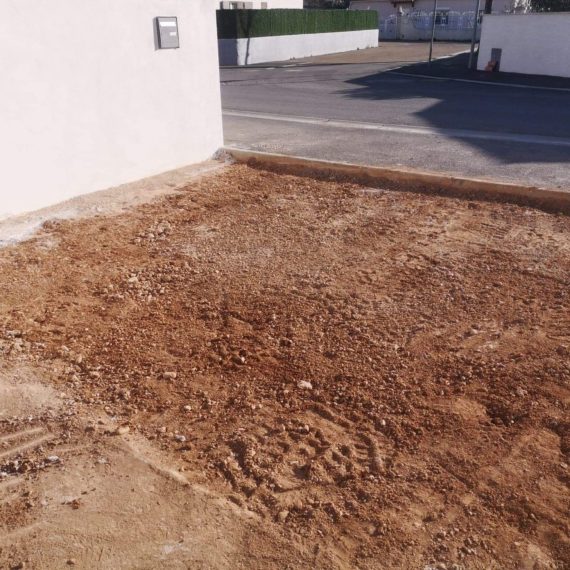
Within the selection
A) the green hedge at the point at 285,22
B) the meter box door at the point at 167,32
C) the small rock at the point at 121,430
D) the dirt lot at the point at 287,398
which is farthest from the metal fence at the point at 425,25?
the small rock at the point at 121,430

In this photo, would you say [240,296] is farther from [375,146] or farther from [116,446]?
[375,146]

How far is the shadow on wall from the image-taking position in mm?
10711

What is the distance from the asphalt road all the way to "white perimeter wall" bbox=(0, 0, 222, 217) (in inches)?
75.8

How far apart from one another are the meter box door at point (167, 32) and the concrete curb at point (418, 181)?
2067 millimetres

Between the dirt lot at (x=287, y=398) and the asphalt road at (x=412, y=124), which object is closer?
the dirt lot at (x=287, y=398)

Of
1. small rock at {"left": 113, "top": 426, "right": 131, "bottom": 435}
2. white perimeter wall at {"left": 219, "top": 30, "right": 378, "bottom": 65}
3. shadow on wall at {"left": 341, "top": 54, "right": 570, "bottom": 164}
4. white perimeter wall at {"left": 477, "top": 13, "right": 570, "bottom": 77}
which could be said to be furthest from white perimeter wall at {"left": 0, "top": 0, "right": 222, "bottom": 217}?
white perimeter wall at {"left": 219, "top": 30, "right": 378, "bottom": 65}

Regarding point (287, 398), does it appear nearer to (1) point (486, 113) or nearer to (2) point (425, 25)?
(1) point (486, 113)

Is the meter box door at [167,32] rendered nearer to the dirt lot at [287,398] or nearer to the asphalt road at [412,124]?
the asphalt road at [412,124]

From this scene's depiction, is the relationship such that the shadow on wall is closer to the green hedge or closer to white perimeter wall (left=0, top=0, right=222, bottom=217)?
white perimeter wall (left=0, top=0, right=222, bottom=217)

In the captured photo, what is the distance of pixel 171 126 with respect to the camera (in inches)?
372

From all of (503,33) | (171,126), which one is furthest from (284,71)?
(171,126)

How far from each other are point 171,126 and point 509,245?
5537 mm

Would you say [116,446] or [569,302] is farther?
[569,302]

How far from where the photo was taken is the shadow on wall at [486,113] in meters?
10.7
